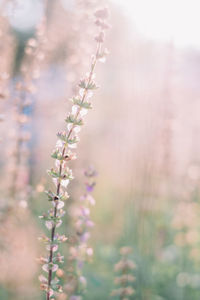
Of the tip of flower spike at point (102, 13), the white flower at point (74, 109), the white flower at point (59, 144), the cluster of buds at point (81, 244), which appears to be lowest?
the cluster of buds at point (81, 244)

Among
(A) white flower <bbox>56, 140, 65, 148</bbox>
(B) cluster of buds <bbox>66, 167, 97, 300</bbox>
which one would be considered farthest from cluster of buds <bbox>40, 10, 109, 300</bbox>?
(B) cluster of buds <bbox>66, 167, 97, 300</bbox>

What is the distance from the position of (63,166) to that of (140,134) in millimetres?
2160

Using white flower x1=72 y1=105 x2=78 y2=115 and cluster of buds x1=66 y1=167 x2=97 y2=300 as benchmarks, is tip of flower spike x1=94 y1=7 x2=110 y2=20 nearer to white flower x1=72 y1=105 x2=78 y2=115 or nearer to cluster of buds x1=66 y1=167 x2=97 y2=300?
white flower x1=72 y1=105 x2=78 y2=115

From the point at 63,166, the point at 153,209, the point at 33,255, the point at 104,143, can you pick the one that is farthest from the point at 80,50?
the point at 104,143

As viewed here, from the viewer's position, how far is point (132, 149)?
11.7 ft

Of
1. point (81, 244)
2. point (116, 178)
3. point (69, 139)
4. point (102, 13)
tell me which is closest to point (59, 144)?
point (69, 139)

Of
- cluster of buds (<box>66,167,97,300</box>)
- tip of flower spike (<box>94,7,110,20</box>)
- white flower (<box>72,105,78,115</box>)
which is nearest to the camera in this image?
white flower (<box>72,105,78,115</box>)

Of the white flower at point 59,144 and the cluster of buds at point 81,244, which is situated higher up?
the white flower at point 59,144

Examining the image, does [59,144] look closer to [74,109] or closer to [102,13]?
[74,109]

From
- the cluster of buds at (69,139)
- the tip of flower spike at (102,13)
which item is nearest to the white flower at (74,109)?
the cluster of buds at (69,139)

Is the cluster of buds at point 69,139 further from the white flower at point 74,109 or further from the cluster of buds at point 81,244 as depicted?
the cluster of buds at point 81,244

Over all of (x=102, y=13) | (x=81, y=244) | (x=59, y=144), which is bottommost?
(x=81, y=244)

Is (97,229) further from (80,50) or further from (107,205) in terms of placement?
(80,50)

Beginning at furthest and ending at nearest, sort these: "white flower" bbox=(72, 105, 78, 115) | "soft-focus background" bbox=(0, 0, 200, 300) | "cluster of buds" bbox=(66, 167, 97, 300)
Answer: "soft-focus background" bbox=(0, 0, 200, 300), "cluster of buds" bbox=(66, 167, 97, 300), "white flower" bbox=(72, 105, 78, 115)
